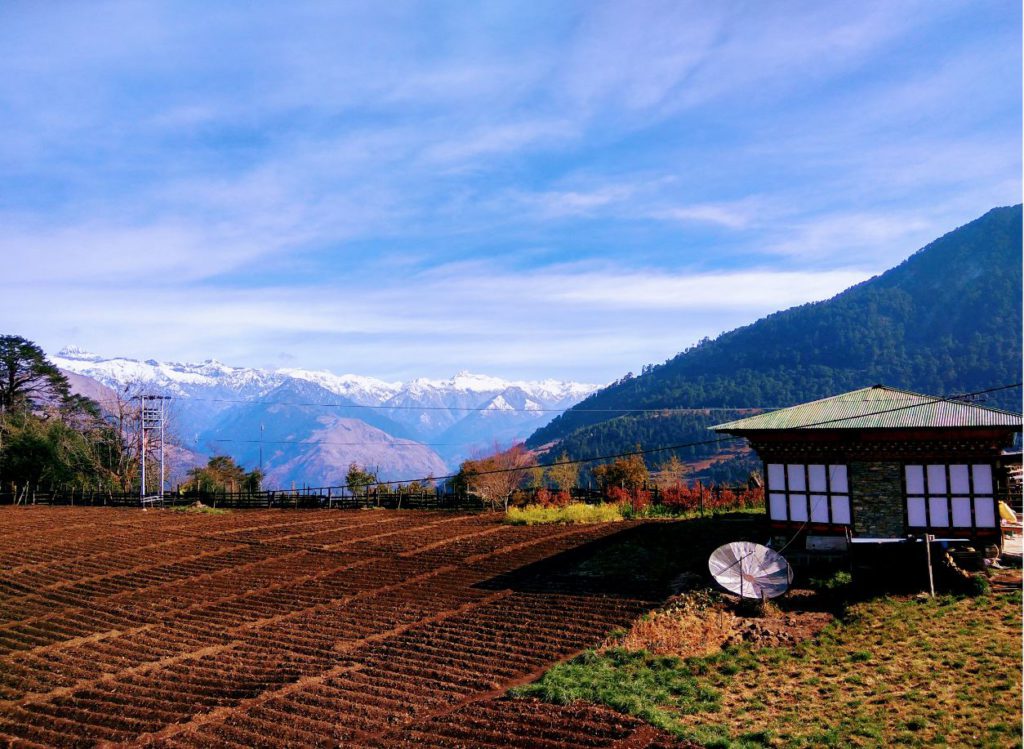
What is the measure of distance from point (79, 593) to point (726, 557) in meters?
23.5

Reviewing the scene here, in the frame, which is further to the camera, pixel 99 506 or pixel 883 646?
pixel 99 506

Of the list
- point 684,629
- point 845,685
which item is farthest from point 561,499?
point 845,685

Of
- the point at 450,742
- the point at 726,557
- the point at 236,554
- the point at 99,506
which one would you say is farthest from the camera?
the point at 99,506

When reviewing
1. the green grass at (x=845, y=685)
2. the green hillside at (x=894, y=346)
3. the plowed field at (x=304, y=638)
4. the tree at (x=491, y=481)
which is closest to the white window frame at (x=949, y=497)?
the green grass at (x=845, y=685)

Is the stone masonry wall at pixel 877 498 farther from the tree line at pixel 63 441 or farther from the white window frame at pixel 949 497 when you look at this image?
the tree line at pixel 63 441

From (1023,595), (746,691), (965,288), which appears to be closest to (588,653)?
(746,691)

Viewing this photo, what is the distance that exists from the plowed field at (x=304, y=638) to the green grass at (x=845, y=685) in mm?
1207

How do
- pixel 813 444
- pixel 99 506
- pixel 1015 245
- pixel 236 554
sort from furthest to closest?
pixel 1015 245 → pixel 99 506 → pixel 236 554 → pixel 813 444

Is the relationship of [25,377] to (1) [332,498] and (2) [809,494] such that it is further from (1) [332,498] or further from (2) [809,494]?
(2) [809,494]

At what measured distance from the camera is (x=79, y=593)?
27391 millimetres

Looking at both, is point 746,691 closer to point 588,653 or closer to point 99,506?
point 588,653

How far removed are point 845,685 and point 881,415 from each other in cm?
1238

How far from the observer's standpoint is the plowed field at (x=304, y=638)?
14383mm

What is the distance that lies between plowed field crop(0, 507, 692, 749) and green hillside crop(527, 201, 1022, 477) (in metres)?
117
